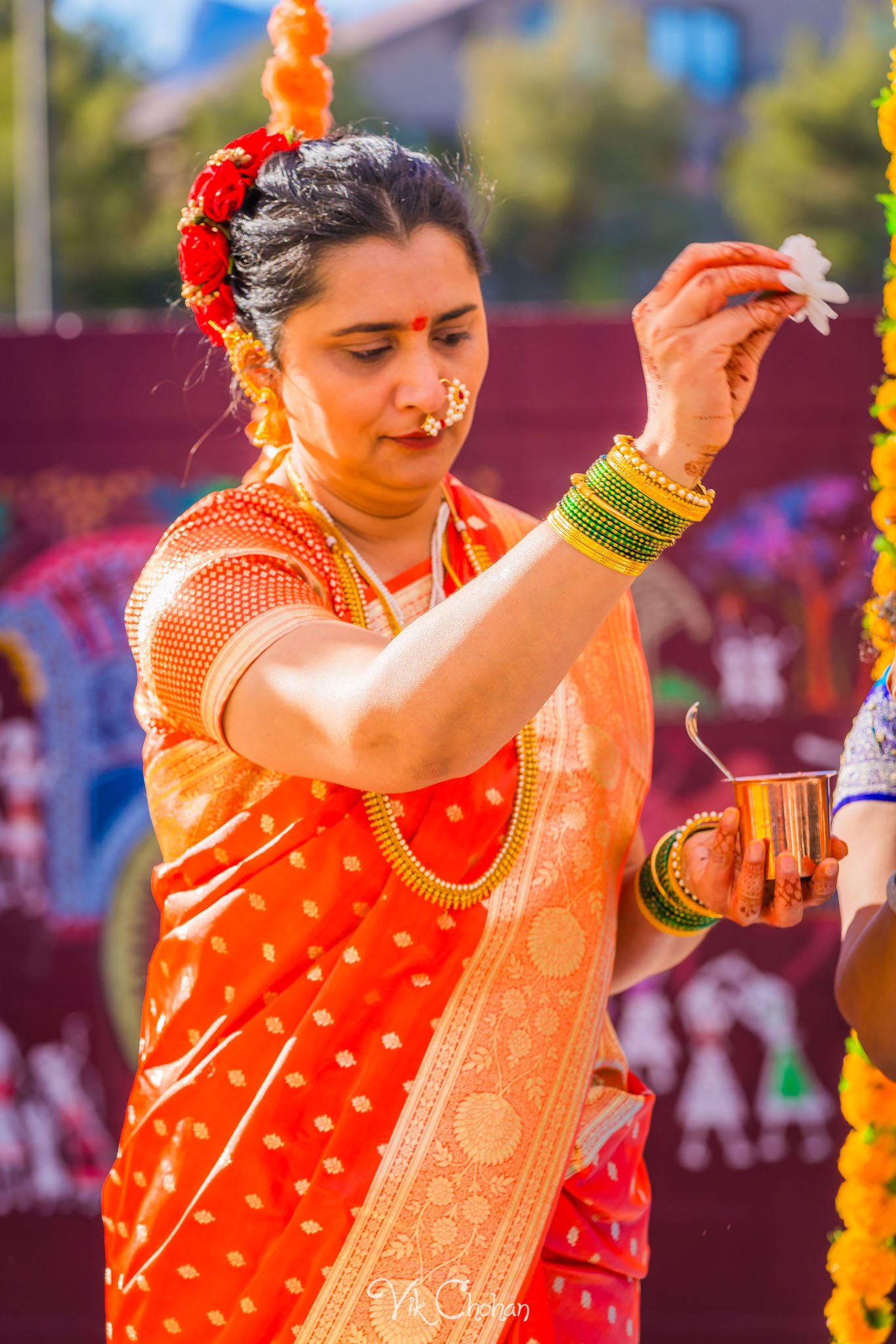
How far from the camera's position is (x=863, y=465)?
4062mm

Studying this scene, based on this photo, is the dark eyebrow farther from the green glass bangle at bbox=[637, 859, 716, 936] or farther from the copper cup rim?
Answer: the green glass bangle at bbox=[637, 859, 716, 936]

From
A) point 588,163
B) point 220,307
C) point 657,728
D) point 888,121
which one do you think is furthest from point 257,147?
point 588,163

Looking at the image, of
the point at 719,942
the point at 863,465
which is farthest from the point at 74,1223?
the point at 863,465

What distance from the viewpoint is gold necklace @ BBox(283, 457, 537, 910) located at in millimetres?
1813

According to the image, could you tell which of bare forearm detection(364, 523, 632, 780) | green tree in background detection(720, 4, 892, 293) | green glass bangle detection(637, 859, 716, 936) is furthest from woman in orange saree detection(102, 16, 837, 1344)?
green tree in background detection(720, 4, 892, 293)

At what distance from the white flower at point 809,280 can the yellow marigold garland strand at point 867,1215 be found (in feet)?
4.31

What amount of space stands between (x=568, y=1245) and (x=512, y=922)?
1.41 feet

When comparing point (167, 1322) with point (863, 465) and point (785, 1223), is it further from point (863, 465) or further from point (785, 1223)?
point (863, 465)

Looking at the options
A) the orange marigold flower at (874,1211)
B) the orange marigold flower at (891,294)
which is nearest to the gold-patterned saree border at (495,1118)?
the orange marigold flower at (874,1211)

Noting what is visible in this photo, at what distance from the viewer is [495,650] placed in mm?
1425

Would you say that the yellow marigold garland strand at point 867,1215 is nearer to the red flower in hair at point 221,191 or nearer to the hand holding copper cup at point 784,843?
the hand holding copper cup at point 784,843

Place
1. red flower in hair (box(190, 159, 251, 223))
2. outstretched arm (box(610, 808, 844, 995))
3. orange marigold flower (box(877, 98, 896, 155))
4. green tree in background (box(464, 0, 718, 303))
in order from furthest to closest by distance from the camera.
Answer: green tree in background (box(464, 0, 718, 303)) < orange marigold flower (box(877, 98, 896, 155)) < red flower in hair (box(190, 159, 251, 223)) < outstretched arm (box(610, 808, 844, 995))

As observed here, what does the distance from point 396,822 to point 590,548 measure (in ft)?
1.74

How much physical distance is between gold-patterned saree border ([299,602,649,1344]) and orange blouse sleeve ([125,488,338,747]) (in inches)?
16.7
